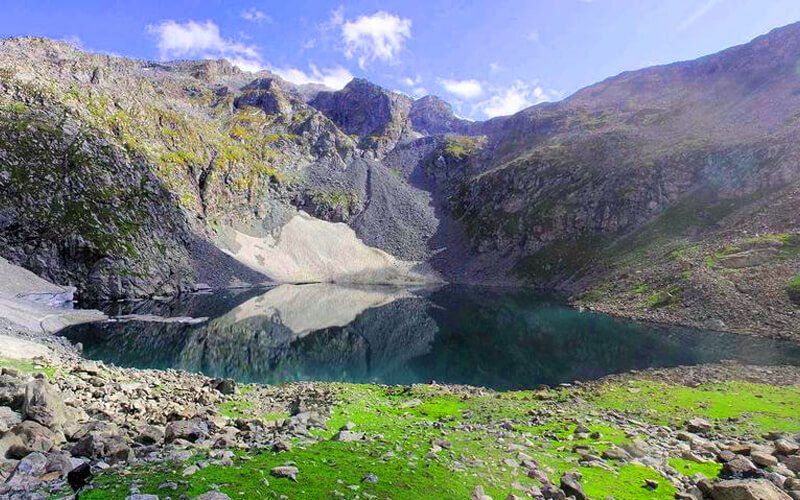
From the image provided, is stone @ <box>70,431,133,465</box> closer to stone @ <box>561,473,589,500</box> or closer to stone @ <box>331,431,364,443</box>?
stone @ <box>331,431,364,443</box>

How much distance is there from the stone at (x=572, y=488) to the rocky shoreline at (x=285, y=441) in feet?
0.10

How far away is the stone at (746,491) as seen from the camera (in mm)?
11430

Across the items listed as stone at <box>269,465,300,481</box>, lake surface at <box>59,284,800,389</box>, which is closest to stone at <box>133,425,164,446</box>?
stone at <box>269,465,300,481</box>

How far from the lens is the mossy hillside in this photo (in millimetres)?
10086

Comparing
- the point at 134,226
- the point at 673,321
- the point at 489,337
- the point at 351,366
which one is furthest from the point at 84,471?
the point at 134,226

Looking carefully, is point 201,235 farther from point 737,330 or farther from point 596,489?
point 596,489

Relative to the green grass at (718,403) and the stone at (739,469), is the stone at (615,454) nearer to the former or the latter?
the stone at (739,469)

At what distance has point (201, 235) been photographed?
14175cm

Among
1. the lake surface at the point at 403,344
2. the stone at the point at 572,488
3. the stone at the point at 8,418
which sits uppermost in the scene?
the stone at the point at 8,418

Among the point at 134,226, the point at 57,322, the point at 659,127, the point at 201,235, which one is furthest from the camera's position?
the point at 659,127

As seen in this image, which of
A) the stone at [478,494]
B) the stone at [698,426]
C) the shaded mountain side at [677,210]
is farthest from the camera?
the shaded mountain side at [677,210]

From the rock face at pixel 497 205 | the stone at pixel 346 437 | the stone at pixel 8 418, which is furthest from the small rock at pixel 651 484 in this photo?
the rock face at pixel 497 205

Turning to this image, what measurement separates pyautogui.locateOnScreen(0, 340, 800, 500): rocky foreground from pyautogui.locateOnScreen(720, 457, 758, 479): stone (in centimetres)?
4

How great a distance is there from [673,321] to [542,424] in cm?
6101
